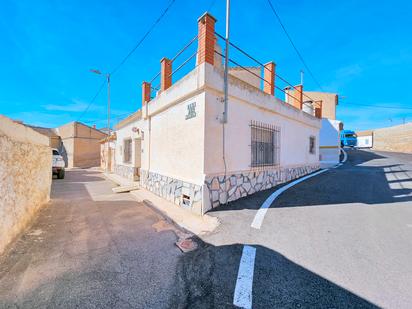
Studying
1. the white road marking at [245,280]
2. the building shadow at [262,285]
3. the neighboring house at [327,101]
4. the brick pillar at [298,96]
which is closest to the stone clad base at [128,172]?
the building shadow at [262,285]

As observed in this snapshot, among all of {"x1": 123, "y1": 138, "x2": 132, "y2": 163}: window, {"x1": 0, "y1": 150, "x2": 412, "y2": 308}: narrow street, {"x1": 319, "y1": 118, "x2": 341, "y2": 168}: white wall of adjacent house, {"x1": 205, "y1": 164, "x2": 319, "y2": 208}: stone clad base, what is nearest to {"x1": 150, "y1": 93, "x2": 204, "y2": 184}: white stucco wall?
{"x1": 205, "y1": 164, "x2": 319, "y2": 208}: stone clad base

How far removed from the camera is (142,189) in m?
9.22

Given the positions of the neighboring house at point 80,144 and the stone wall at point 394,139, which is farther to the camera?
the stone wall at point 394,139

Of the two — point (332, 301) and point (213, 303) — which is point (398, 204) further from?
point (213, 303)

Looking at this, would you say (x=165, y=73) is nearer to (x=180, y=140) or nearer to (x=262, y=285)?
(x=180, y=140)

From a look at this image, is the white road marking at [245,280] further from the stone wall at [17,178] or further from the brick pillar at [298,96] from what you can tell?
the brick pillar at [298,96]

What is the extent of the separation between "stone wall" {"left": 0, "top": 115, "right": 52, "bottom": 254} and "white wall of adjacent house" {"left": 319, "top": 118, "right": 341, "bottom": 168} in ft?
64.1

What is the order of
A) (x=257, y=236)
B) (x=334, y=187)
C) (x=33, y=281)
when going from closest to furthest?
(x=33, y=281) < (x=257, y=236) < (x=334, y=187)

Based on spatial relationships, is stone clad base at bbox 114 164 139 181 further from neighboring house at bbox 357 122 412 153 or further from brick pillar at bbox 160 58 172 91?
neighboring house at bbox 357 122 412 153

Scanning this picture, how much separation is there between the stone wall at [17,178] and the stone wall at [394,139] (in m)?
41.0

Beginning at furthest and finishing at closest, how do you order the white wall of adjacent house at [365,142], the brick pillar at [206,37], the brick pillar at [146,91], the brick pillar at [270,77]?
1. the white wall of adjacent house at [365,142]
2. the brick pillar at [146,91]
3. the brick pillar at [270,77]
4. the brick pillar at [206,37]

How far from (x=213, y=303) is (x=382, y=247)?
3030 mm

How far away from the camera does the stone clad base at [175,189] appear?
17.8ft

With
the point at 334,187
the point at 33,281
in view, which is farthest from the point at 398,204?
the point at 33,281
